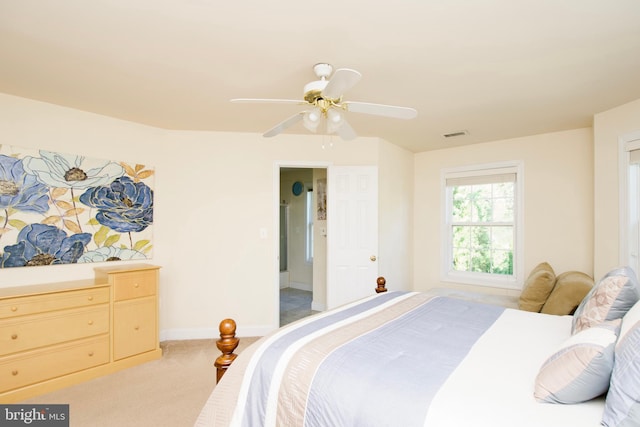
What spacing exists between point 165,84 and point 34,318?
2.07 m

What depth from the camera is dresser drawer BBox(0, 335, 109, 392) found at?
2303 millimetres

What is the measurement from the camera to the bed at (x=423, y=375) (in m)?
1.05

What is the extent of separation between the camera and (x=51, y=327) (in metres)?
2.50

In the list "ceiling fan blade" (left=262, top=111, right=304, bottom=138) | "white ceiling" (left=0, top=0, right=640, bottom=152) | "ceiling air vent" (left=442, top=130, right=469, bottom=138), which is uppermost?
"white ceiling" (left=0, top=0, right=640, bottom=152)

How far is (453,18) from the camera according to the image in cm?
164

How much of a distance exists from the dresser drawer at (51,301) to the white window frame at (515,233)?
404cm

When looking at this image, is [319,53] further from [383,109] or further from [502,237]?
[502,237]

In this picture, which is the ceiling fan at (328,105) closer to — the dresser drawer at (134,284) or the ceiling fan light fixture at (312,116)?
the ceiling fan light fixture at (312,116)

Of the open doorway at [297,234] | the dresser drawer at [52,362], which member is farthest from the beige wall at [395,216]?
the dresser drawer at [52,362]

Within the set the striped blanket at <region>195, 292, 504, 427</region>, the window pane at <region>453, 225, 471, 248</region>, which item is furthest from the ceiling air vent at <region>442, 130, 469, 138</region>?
the striped blanket at <region>195, 292, 504, 427</region>

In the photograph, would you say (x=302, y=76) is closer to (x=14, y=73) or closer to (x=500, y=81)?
(x=500, y=81)

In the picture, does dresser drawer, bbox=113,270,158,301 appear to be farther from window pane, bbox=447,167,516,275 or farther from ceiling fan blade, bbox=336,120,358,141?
window pane, bbox=447,167,516,275

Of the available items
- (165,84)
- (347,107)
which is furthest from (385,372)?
(165,84)

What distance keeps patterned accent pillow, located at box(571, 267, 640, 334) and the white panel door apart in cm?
227
